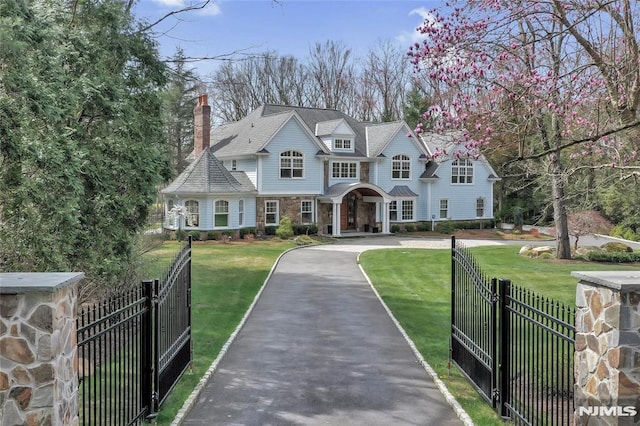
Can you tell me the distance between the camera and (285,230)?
30516 mm

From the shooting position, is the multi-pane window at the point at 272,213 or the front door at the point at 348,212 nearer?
the multi-pane window at the point at 272,213

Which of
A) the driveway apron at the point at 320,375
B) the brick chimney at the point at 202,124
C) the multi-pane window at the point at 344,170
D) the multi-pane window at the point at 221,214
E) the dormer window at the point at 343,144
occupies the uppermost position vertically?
the brick chimney at the point at 202,124

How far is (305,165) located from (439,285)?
17.4m

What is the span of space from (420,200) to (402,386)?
30.9 metres

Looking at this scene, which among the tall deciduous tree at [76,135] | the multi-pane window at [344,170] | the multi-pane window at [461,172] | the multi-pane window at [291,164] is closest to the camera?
the tall deciduous tree at [76,135]

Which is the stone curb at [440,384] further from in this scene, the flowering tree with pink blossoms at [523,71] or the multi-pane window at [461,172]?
the multi-pane window at [461,172]

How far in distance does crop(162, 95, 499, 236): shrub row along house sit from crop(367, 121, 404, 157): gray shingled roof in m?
0.09

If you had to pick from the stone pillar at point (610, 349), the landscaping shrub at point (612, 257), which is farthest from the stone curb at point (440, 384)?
the landscaping shrub at point (612, 257)

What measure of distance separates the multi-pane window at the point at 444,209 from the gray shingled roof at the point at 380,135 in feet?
21.0

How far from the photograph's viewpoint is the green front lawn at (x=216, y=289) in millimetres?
7922

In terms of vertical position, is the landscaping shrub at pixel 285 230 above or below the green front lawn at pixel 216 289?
above

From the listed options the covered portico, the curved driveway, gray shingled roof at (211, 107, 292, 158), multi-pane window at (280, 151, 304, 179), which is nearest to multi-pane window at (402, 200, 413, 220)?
the covered portico

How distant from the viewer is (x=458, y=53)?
843 centimetres

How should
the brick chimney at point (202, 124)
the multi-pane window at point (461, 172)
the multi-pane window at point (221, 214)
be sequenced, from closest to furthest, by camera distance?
the multi-pane window at point (221, 214), the brick chimney at point (202, 124), the multi-pane window at point (461, 172)
